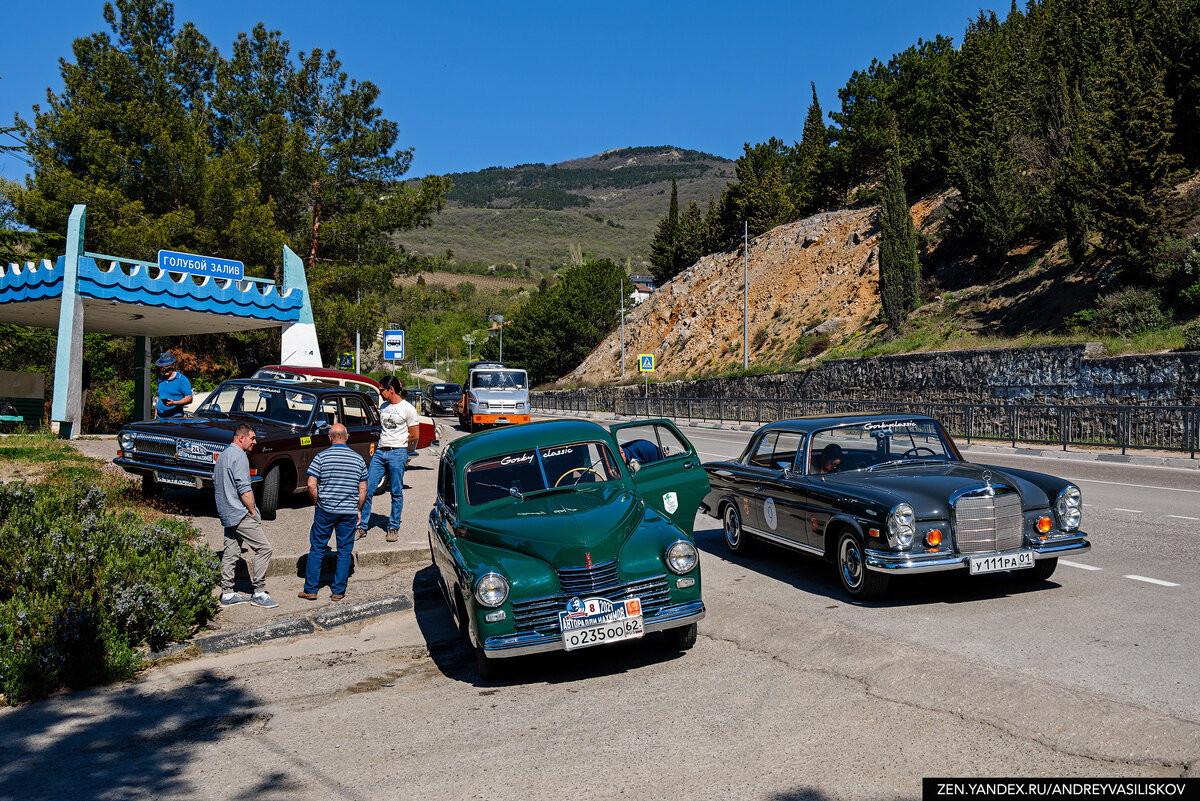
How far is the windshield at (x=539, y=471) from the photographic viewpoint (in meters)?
7.07

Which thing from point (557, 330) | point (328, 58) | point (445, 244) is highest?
point (445, 244)

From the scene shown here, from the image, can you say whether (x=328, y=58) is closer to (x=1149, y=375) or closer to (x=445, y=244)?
(x=1149, y=375)

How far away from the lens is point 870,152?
63.8m

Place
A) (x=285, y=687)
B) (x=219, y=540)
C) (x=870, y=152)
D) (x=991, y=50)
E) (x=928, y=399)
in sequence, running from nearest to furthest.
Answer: (x=285, y=687), (x=219, y=540), (x=928, y=399), (x=991, y=50), (x=870, y=152)

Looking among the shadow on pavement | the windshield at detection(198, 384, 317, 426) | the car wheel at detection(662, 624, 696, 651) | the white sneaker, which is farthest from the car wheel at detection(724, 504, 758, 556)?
the windshield at detection(198, 384, 317, 426)

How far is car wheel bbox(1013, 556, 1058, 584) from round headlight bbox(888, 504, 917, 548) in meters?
1.31

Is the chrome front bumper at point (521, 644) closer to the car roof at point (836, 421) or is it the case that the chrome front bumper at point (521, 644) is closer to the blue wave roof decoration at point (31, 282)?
the car roof at point (836, 421)

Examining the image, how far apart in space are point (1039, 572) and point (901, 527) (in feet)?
5.86

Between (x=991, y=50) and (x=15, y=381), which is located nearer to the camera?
(x=15, y=381)

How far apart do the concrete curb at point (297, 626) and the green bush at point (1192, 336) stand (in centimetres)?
2571

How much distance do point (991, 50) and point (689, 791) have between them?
55.5 metres

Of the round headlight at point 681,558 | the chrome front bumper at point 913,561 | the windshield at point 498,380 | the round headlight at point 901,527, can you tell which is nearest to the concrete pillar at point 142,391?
the windshield at point 498,380

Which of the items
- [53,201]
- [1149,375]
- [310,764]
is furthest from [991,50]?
[310,764]

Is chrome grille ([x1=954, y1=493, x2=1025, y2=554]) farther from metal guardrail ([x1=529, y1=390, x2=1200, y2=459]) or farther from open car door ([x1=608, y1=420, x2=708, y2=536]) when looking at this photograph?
metal guardrail ([x1=529, y1=390, x2=1200, y2=459])
